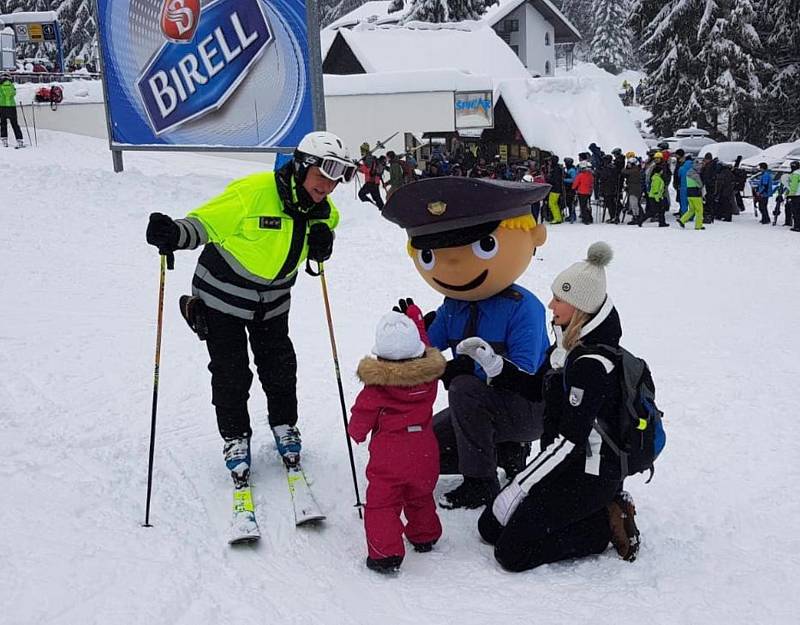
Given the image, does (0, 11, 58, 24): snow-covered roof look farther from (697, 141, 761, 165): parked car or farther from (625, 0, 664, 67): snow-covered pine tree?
(697, 141, 761, 165): parked car

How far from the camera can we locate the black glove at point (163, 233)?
379cm

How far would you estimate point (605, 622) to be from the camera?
3.08 m

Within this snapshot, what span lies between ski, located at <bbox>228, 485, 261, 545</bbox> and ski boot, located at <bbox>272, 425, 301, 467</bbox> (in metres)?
0.36

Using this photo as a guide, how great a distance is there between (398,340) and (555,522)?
3.61 ft

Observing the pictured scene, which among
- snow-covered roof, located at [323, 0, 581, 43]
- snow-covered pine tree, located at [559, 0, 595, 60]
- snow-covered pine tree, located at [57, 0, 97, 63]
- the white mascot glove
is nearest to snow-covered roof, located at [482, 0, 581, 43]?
snow-covered roof, located at [323, 0, 581, 43]

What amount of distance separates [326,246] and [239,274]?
519 millimetres

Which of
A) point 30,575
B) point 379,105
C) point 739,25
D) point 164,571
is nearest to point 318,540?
Result: point 164,571

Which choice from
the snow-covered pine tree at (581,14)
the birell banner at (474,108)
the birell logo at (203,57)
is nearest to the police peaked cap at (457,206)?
the birell logo at (203,57)

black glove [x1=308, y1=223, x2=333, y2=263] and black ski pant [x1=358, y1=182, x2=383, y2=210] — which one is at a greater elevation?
black glove [x1=308, y1=223, x2=333, y2=263]

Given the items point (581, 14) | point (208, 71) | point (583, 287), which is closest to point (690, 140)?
point (208, 71)

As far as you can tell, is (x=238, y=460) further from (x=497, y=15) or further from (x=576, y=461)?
(x=497, y=15)

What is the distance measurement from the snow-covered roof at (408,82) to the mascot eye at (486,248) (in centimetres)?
1679

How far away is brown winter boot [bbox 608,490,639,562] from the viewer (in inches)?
140

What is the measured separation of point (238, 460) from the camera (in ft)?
13.6
